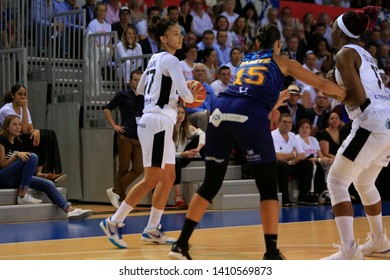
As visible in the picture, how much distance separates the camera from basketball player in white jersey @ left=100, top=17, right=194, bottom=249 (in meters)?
7.07

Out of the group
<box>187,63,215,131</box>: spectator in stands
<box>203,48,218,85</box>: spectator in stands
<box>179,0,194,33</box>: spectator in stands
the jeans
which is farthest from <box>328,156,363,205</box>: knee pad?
<box>179,0,194,33</box>: spectator in stands

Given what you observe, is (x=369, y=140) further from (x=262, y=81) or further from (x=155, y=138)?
(x=155, y=138)

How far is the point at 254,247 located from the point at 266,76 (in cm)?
187

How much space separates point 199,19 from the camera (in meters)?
15.8

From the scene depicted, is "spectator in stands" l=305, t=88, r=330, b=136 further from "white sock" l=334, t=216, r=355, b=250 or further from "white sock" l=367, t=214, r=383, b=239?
"white sock" l=334, t=216, r=355, b=250

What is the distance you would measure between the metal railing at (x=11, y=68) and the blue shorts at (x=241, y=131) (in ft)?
21.0

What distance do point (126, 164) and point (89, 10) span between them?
360 cm

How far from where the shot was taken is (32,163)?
10125mm

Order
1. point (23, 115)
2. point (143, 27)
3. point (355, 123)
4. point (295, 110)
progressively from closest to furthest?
1. point (355, 123)
2. point (23, 115)
3. point (295, 110)
4. point (143, 27)

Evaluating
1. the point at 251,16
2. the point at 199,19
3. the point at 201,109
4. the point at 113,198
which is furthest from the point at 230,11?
the point at 113,198

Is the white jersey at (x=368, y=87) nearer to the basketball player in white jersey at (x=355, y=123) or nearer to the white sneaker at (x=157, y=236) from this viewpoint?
the basketball player in white jersey at (x=355, y=123)

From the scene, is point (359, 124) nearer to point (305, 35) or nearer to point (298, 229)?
point (298, 229)

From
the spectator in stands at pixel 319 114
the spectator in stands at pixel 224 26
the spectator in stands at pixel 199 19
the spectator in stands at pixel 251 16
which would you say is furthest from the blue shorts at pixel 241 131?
the spectator in stands at pixel 251 16
